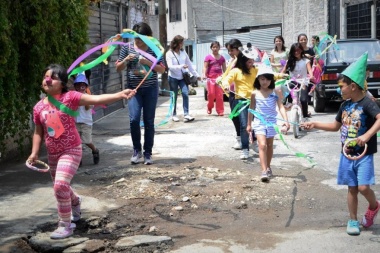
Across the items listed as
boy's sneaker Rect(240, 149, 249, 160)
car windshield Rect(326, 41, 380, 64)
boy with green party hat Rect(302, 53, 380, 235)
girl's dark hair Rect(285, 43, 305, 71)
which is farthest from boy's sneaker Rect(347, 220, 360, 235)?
car windshield Rect(326, 41, 380, 64)

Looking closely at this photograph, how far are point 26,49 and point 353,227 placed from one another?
4970 millimetres

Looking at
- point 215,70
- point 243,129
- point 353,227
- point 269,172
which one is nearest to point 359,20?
point 215,70

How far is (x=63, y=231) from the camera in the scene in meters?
5.41

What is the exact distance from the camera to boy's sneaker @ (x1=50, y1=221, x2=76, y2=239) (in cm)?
537

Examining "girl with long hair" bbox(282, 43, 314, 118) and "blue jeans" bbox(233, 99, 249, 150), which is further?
"girl with long hair" bbox(282, 43, 314, 118)

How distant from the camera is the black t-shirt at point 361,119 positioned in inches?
212

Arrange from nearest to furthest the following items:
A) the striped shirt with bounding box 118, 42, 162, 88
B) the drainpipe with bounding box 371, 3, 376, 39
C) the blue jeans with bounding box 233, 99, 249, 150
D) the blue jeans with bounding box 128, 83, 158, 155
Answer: the striped shirt with bounding box 118, 42, 162, 88, the blue jeans with bounding box 128, 83, 158, 155, the blue jeans with bounding box 233, 99, 249, 150, the drainpipe with bounding box 371, 3, 376, 39

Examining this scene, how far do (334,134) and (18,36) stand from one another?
599cm

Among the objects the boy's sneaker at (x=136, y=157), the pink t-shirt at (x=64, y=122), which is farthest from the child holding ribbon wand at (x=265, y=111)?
the pink t-shirt at (x=64, y=122)

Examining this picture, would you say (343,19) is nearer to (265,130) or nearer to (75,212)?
(265,130)

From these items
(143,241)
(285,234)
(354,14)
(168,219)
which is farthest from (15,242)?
(354,14)

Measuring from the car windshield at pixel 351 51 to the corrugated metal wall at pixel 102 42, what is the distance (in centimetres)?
567

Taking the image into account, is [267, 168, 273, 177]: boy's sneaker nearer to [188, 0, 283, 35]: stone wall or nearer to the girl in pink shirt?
the girl in pink shirt

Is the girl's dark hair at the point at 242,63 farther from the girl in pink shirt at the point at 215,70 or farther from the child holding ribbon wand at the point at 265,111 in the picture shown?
the girl in pink shirt at the point at 215,70
